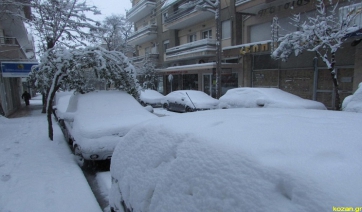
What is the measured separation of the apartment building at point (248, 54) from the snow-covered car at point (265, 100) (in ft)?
11.0

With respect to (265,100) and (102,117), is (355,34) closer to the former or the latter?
(265,100)

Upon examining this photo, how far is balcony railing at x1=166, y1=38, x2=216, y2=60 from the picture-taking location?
708 inches

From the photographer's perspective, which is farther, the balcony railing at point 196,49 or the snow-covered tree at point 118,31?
the snow-covered tree at point 118,31

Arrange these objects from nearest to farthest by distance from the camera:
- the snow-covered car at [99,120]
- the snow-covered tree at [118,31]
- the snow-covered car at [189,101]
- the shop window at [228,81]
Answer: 1. the snow-covered car at [99,120]
2. the snow-covered car at [189,101]
3. the shop window at [228,81]
4. the snow-covered tree at [118,31]

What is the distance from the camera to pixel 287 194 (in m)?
1.17

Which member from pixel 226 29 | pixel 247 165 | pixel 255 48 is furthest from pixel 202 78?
pixel 247 165

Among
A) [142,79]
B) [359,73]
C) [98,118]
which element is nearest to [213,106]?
[359,73]

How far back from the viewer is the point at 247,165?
134 cm

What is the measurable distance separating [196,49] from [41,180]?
16.1 metres

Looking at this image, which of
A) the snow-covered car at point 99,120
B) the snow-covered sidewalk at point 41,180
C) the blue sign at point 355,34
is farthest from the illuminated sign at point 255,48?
the snow-covered sidewalk at point 41,180

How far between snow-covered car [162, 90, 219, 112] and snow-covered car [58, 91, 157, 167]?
19.3 ft

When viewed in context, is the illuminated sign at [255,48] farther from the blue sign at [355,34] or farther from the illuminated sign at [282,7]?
the blue sign at [355,34]

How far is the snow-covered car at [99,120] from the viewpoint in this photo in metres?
4.81

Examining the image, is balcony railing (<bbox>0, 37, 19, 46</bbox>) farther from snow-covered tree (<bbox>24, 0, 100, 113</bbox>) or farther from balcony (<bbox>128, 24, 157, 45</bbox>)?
balcony (<bbox>128, 24, 157, 45</bbox>)
